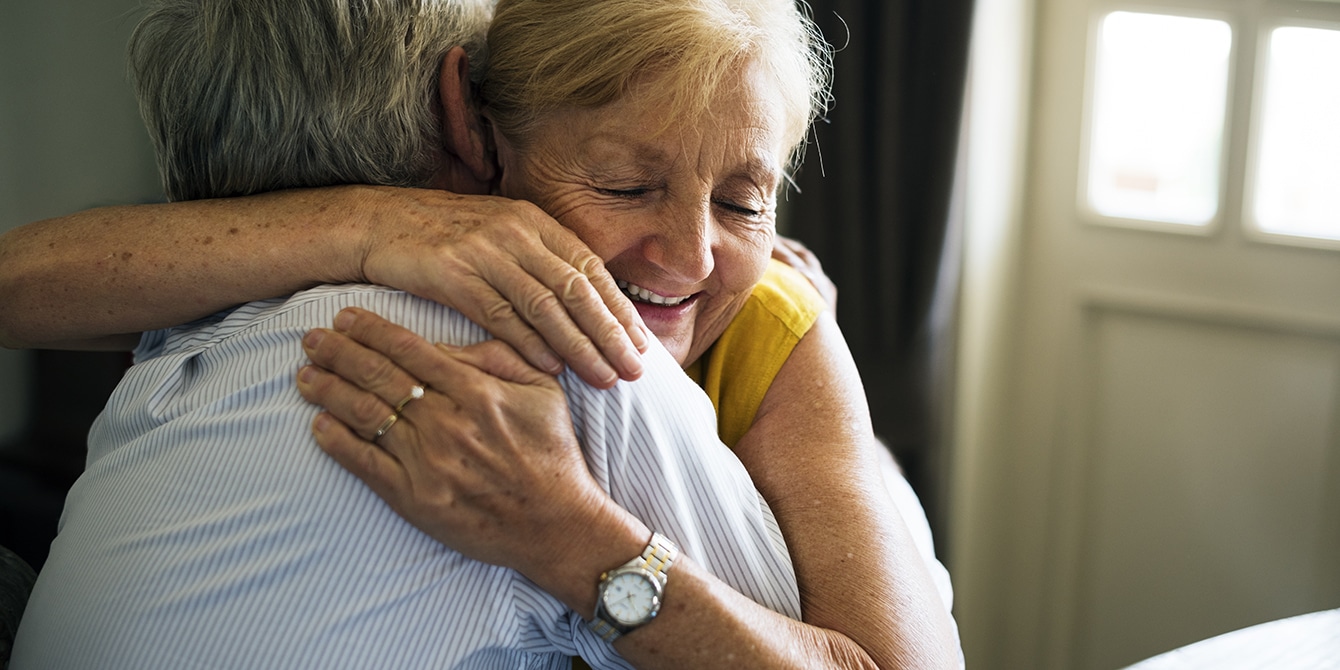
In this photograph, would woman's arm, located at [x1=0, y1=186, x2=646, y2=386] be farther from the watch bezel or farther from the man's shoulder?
the watch bezel

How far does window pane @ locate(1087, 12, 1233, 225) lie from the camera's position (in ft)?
8.38

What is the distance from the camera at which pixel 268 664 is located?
3.16ft

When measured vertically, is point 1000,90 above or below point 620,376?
above

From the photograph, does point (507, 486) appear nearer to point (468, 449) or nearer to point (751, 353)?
point (468, 449)

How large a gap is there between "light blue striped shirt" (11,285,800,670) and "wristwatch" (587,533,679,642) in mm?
49

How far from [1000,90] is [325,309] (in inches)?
79.6

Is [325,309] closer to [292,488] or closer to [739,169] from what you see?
[292,488]

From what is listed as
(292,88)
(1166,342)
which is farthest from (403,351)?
(1166,342)

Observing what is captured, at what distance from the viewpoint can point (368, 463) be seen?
963 mm

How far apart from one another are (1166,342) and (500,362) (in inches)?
87.5

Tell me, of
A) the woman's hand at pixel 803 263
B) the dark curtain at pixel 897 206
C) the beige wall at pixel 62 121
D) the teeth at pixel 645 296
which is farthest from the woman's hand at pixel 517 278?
the dark curtain at pixel 897 206

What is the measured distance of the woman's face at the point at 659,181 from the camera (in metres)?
1.26

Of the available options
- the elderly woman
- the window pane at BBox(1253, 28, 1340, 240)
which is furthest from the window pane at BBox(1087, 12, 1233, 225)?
the elderly woman

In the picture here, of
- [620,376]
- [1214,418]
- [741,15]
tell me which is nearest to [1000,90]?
[1214,418]
